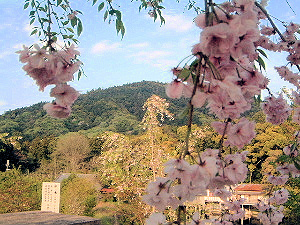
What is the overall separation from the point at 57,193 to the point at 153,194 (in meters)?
7.27

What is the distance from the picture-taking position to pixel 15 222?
219 inches

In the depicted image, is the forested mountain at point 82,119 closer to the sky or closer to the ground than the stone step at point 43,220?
closer to the sky

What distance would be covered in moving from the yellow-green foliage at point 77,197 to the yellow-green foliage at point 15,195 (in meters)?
0.72

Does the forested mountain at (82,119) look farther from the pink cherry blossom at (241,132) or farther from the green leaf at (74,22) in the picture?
the pink cherry blossom at (241,132)

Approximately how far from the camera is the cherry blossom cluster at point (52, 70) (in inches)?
27.7

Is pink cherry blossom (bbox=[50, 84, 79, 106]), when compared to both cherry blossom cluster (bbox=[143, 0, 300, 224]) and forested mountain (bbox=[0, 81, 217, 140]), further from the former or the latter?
forested mountain (bbox=[0, 81, 217, 140])

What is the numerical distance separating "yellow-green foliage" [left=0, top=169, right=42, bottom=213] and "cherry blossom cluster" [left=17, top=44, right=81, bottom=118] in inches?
308

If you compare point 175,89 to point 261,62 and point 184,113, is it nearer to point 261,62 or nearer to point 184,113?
point 184,113

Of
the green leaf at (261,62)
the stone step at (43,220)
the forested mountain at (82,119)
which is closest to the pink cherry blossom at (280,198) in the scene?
the green leaf at (261,62)

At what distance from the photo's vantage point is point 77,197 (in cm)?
905

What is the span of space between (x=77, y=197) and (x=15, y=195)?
1.59 meters

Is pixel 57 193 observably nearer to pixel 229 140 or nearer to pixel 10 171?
pixel 10 171

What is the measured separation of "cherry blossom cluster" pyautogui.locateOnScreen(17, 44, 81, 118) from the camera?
70cm

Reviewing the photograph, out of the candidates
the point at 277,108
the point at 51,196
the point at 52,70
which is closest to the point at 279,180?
the point at 277,108
